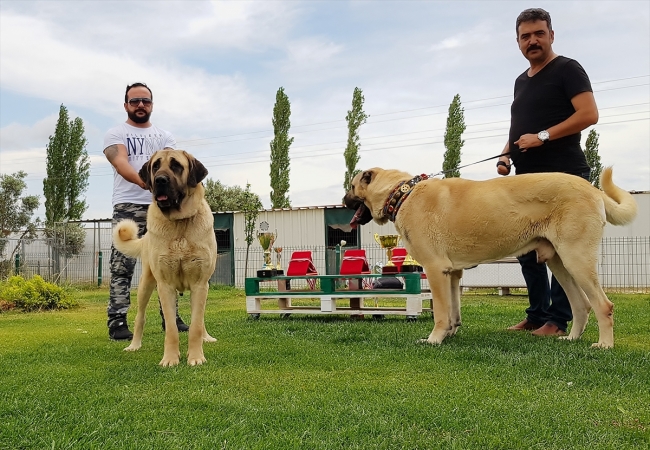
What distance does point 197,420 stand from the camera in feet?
7.53

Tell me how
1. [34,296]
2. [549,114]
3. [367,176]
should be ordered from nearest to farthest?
[549,114], [367,176], [34,296]

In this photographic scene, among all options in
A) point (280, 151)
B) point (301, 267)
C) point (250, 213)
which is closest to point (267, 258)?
point (301, 267)

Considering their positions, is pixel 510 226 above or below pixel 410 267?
above

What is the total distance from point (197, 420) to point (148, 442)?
0.29 meters

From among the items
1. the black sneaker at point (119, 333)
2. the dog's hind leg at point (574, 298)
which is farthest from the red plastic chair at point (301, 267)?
the dog's hind leg at point (574, 298)

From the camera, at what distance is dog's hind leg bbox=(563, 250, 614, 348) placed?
3.96 metres

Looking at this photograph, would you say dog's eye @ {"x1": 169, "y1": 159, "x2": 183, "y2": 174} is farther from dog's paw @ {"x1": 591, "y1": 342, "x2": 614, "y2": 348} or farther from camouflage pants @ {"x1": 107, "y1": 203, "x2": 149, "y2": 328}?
dog's paw @ {"x1": 591, "y1": 342, "x2": 614, "y2": 348}

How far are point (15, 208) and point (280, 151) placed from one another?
14.3 m

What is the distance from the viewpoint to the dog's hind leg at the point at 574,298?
4414 mm

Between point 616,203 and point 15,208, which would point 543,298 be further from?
point 15,208

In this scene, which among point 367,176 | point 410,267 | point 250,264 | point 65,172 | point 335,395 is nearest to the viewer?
point 335,395

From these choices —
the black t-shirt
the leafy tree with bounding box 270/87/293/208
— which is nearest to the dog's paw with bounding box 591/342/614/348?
the black t-shirt

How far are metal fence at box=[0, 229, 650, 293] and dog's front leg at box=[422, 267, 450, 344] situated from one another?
8472mm

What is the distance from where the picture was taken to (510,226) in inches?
167
